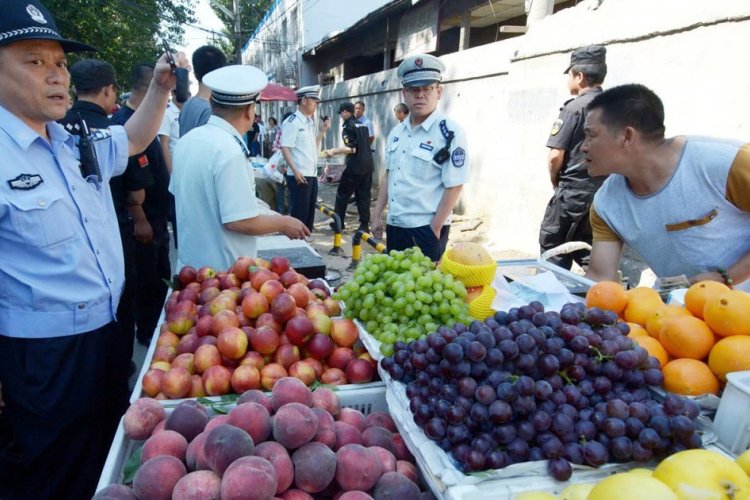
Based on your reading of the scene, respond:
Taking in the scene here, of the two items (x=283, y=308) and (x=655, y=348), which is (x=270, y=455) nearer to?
(x=283, y=308)

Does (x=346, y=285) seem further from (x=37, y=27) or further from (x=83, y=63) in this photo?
(x=83, y=63)

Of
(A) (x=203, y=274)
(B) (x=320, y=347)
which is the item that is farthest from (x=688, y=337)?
(A) (x=203, y=274)

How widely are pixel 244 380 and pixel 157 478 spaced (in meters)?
0.61

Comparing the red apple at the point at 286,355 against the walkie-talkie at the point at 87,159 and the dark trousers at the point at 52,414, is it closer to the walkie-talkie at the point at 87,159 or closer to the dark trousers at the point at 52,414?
the dark trousers at the point at 52,414

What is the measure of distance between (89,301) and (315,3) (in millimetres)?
26991

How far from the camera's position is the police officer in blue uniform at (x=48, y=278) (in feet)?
5.72

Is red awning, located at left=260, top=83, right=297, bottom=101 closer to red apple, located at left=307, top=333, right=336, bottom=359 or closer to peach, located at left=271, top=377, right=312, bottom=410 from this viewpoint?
red apple, located at left=307, top=333, right=336, bottom=359

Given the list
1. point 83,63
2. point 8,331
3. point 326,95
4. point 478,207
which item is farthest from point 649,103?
point 326,95

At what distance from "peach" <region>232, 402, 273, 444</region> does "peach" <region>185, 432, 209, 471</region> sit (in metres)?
0.09

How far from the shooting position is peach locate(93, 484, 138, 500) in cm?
112

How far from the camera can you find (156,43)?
77.9 ft

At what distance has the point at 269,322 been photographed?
6.56ft

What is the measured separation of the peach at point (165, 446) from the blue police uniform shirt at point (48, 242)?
0.89 meters

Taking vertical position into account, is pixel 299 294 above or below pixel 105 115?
below
